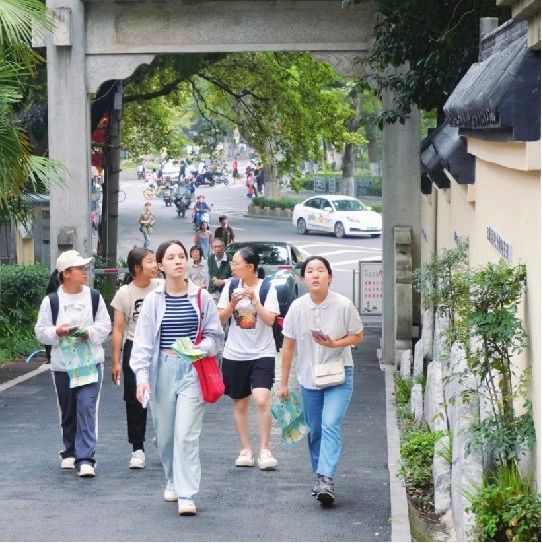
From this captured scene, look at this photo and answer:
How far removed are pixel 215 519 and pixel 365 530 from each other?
0.99 meters

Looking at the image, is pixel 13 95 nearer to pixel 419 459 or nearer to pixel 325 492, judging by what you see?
pixel 419 459

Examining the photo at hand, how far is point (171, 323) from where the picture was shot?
358 inches

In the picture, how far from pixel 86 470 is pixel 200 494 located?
106 centimetres

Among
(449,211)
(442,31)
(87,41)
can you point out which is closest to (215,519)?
(449,211)

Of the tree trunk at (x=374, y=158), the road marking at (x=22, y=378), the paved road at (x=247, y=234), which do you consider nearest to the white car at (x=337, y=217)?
the paved road at (x=247, y=234)

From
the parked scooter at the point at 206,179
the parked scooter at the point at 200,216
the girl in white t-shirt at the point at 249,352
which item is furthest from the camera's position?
the parked scooter at the point at 206,179

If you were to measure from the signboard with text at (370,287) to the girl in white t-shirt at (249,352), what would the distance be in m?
11.1

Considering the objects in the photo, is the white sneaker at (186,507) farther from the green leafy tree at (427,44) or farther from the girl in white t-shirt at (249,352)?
the green leafy tree at (427,44)

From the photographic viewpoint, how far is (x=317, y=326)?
31.0 ft

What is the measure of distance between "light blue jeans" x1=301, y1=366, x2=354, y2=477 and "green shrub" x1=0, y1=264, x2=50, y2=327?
11.2 m

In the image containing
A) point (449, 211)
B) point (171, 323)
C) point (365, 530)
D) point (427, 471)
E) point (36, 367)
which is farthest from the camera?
point (36, 367)

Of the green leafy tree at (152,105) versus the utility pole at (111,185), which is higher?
the green leafy tree at (152,105)

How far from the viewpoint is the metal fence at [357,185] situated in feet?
219

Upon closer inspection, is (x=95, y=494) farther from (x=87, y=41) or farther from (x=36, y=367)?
(x=87, y=41)
